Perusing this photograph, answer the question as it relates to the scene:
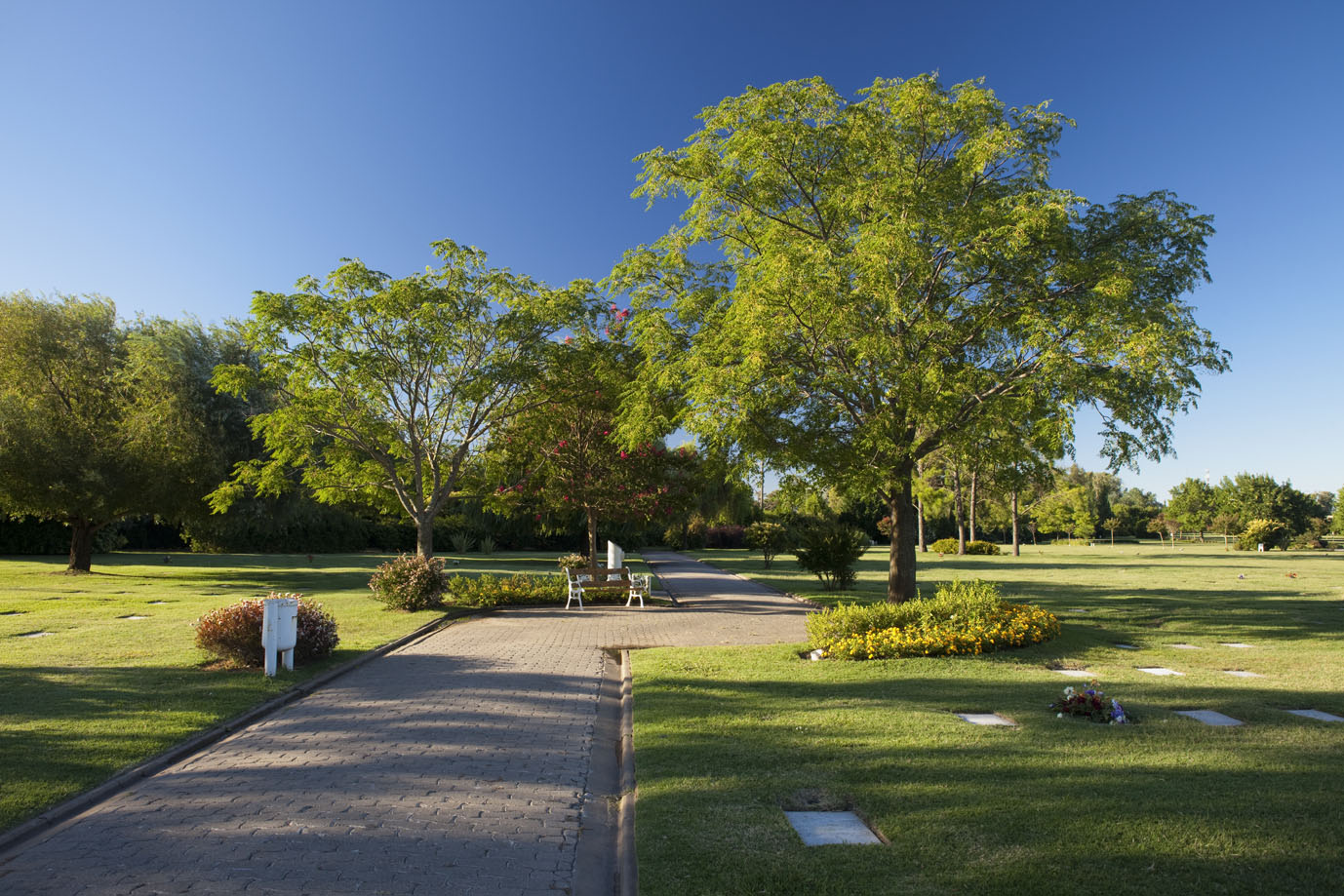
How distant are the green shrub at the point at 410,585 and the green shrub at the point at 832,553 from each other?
9606 millimetres

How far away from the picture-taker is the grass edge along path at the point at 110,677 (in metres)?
5.24

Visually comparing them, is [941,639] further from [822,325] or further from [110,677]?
[110,677]

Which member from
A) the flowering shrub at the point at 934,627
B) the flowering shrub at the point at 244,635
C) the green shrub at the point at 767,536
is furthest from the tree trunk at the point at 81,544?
the flowering shrub at the point at 934,627

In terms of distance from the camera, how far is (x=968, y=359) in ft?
39.0

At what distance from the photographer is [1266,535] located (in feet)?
170

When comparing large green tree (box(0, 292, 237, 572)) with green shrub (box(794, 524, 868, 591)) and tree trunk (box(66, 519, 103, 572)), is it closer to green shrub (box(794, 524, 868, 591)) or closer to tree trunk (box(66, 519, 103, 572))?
tree trunk (box(66, 519, 103, 572))

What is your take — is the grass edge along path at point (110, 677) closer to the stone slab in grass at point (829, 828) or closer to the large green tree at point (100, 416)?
the large green tree at point (100, 416)

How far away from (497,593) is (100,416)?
15.5 meters

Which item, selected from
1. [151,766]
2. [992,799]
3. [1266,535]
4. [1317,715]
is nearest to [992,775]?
[992,799]

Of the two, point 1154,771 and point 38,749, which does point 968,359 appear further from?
point 38,749

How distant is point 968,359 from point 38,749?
1203 cm

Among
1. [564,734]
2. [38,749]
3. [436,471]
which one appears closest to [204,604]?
[436,471]

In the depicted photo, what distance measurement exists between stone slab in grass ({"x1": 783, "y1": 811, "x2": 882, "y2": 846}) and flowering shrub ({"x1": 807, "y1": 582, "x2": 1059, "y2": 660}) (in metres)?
5.63

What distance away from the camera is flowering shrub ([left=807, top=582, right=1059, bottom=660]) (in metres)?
9.63
